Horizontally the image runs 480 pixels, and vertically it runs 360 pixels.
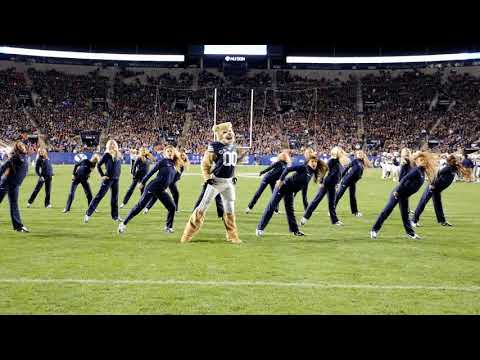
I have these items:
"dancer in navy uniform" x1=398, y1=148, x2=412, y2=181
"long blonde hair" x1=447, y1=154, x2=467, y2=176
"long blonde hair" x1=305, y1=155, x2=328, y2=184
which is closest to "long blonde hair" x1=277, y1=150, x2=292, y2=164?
"long blonde hair" x1=305, y1=155, x2=328, y2=184

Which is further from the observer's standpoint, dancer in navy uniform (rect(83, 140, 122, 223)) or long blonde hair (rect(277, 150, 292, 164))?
dancer in navy uniform (rect(83, 140, 122, 223))

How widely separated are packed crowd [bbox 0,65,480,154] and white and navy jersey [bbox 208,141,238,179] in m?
39.7

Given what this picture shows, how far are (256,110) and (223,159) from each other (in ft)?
158

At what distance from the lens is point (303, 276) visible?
282 inches

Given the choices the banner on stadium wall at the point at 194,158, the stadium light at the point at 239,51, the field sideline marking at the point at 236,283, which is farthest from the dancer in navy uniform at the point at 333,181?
the stadium light at the point at 239,51

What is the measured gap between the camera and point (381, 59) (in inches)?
2388

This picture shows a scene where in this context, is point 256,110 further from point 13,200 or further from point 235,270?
point 235,270

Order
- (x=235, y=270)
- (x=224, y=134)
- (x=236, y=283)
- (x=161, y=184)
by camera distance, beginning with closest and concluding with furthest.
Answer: (x=236, y=283) → (x=235, y=270) → (x=224, y=134) → (x=161, y=184)

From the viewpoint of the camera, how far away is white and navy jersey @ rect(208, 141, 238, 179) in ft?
31.7

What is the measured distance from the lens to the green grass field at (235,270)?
→ 5.60 m

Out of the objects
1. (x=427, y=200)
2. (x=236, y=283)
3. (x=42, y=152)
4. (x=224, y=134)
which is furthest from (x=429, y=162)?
(x=42, y=152)

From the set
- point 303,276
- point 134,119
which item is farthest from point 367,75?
point 303,276

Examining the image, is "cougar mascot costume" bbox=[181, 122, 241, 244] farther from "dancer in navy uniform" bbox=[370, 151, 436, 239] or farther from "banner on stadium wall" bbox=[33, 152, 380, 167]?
"banner on stadium wall" bbox=[33, 152, 380, 167]

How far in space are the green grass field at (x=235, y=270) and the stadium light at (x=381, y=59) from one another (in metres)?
49.9
